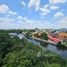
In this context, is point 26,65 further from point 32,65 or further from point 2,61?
point 2,61

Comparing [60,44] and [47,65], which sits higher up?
[47,65]

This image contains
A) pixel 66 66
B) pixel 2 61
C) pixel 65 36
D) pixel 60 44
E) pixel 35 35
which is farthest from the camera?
pixel 35 35

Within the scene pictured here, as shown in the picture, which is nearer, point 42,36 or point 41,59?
point 41,59

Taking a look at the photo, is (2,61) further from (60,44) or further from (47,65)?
(60,44)

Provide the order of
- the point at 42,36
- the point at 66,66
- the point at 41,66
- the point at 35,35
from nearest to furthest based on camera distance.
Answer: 1. the point at 41,66
2. the point at 66,66
3. the point at 42,36
4. the point at 35,35

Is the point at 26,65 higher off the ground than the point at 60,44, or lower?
higher

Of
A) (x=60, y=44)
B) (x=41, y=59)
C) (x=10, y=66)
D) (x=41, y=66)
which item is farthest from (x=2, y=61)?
(x=60, y=44)

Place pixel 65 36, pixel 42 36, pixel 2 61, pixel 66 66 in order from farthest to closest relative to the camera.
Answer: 1. pixel 42 36
2. pixel 65 36
3. pixel 2 61
4. pixel 66 66

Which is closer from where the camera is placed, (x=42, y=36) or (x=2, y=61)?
(x=2, y=61)

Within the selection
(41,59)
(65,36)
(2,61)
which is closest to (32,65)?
(41,59)

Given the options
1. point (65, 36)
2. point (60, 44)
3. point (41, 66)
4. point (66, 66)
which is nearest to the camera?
point (41, 66)
